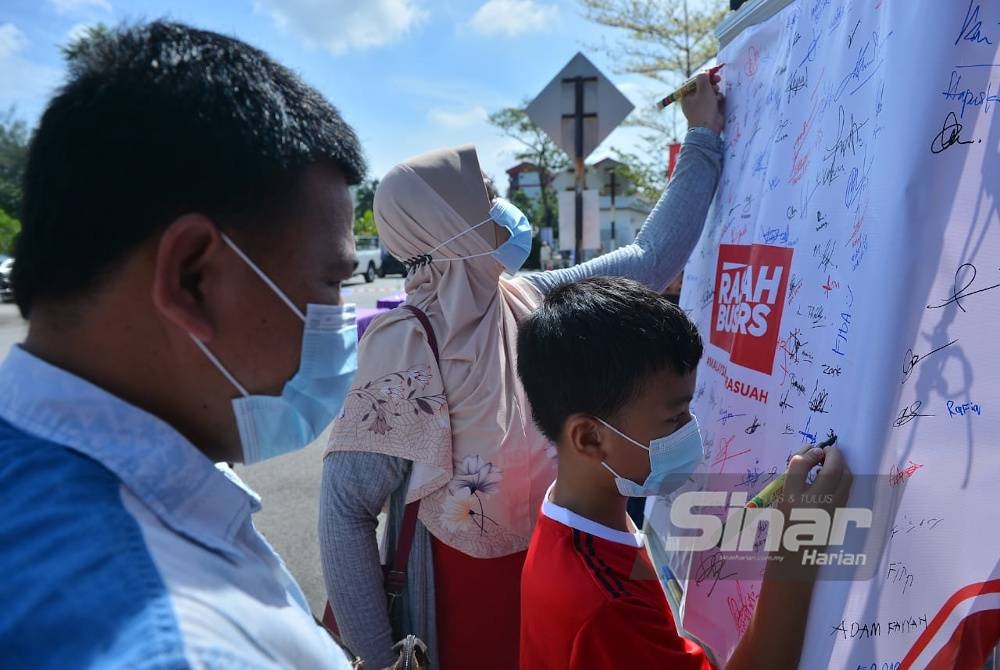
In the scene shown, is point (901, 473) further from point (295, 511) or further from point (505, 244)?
point (295, 511)

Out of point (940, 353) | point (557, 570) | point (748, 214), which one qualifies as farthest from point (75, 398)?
point (748, 214)

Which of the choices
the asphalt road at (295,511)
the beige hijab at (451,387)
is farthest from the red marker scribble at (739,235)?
the asphalt road at (295,511)

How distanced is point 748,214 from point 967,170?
2.48 feet

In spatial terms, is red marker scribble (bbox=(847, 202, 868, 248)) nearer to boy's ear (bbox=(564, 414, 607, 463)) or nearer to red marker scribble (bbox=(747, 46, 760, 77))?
boy's ear (bbox=(564, 414, 607, 463))

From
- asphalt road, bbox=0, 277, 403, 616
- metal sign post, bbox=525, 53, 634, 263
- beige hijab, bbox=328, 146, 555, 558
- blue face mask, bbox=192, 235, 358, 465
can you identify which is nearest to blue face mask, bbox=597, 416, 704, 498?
beige hijab, bbox=328, 146, 555, 558

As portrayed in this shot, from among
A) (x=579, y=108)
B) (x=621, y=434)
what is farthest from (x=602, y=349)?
(x=579, y=108)

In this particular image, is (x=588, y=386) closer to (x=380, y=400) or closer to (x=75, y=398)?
(x=380, y=400)

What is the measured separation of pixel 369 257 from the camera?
27.7m

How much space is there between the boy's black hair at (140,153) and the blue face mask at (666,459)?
3.19 feet

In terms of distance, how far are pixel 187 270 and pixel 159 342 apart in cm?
9

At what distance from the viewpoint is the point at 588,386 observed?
1475 millimetres

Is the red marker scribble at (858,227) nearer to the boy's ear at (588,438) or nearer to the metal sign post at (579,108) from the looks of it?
the boy's ear at (588,438)

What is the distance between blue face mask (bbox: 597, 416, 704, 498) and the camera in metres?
1.47

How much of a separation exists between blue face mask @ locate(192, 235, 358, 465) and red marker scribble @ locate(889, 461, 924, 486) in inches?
37.9
